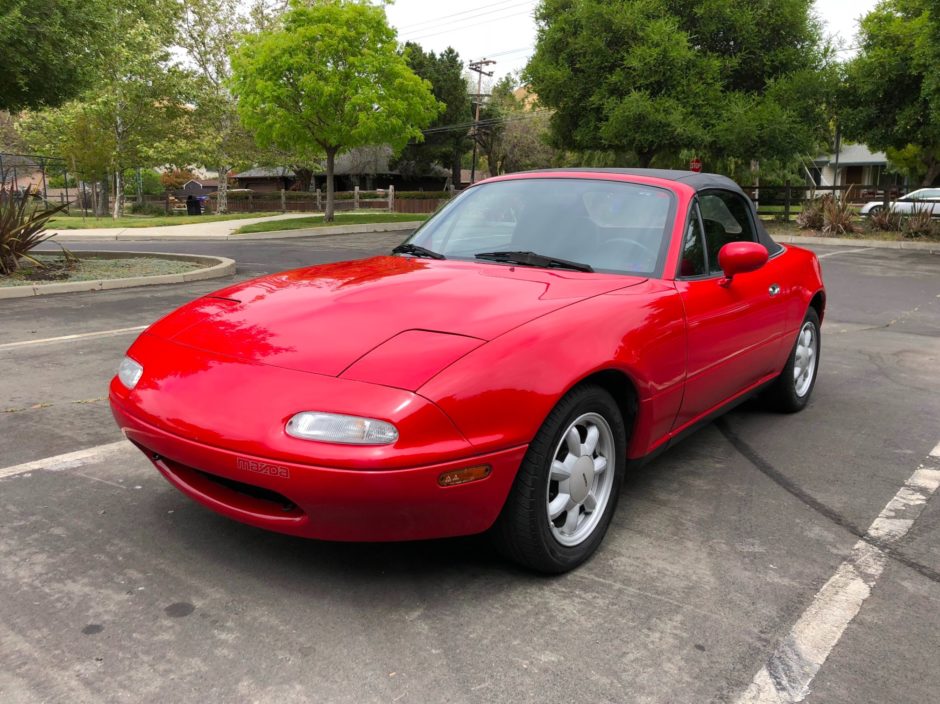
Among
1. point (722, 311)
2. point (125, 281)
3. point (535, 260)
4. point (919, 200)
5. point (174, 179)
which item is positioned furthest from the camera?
point (174, 179)

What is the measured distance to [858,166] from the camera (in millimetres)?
60844

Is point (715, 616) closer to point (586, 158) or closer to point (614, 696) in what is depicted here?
point (614, 696)

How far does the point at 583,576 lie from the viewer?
2.85 m

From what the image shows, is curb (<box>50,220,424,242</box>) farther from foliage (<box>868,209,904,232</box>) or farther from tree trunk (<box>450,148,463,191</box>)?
tree trunk (<box>450,148,463,191</box>)

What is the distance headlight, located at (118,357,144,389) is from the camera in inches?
115

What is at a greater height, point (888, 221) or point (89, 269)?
point (888, 221)

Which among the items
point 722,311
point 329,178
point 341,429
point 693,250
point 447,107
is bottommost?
point 341,429

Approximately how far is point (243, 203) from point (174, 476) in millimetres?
49705

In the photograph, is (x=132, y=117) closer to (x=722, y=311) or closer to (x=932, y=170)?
(x=932, y=170)

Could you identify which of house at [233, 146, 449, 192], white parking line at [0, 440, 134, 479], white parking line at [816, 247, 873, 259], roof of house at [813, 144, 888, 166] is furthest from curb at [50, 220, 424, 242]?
roof of house at [813, 144, 888, 166]

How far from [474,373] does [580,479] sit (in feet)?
2.23

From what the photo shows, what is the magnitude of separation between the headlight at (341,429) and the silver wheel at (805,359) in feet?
11.2

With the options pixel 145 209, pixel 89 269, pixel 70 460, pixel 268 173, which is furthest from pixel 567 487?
pixel 268 173

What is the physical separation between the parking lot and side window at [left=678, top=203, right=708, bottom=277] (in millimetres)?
1029
